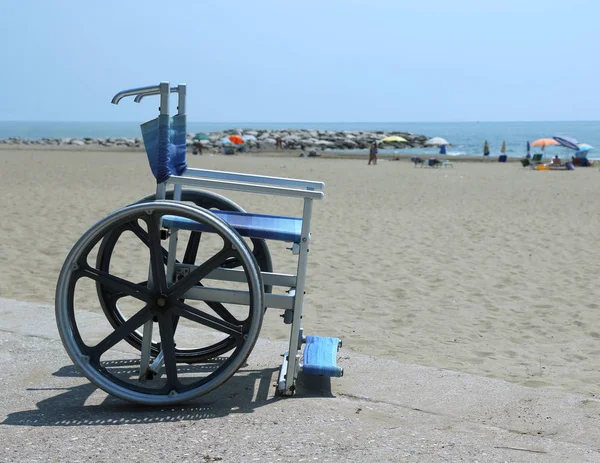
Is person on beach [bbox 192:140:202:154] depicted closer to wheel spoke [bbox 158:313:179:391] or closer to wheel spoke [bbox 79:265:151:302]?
wheel spoke [bbox 79:265:151:302]

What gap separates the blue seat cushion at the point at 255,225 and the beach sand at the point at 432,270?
162 centimetres

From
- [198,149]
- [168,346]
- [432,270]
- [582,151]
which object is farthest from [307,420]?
[198,149]

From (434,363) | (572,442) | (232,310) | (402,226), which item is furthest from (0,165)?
(572,442)

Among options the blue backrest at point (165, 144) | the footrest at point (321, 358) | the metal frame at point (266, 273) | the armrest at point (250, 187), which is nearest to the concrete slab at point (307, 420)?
the footrest at point (321, 358)

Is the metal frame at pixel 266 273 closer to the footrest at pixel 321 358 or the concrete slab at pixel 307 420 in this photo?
the footrest at pixel 321 358

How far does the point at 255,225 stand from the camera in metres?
3.72

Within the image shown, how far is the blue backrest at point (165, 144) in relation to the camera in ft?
11.9

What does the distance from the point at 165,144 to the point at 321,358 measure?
1.30m

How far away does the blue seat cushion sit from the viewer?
3607 millimetres

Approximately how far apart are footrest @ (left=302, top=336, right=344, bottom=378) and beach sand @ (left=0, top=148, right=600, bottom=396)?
3.25ft

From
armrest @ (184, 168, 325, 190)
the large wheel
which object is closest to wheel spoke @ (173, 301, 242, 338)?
the large wheel

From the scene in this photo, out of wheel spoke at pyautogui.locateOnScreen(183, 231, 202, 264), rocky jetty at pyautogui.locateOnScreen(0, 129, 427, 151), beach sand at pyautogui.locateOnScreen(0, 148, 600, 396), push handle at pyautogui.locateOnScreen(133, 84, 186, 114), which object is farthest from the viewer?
rocky jetty at pyautogui.locateOnScreen(0, 129, 427, 151)

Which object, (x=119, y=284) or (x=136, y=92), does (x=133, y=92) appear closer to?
(x=136, y=92)

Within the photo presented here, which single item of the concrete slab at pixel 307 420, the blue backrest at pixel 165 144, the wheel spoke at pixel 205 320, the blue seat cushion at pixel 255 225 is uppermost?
the blue backrest at pixel 165 144
